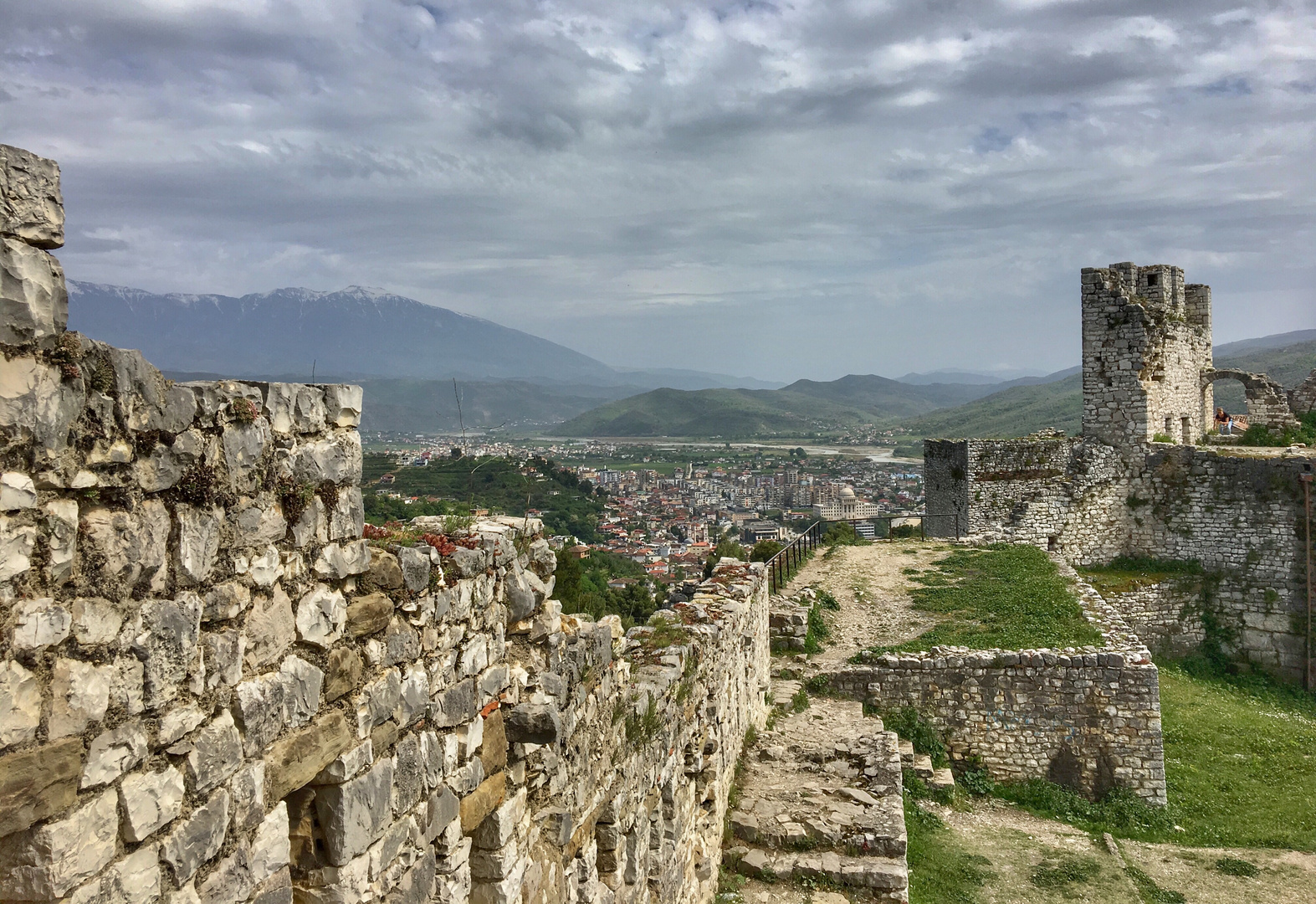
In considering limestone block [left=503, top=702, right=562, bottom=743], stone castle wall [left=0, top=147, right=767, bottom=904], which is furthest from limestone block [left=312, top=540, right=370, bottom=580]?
limestone block [left=503, top=702, right=562, bottom=743]

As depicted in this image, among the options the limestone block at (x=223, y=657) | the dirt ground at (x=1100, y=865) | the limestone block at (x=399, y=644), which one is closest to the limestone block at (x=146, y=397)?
the limestone block at (x=223, y=657)

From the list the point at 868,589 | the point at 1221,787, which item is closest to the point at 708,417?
the point at 868,589

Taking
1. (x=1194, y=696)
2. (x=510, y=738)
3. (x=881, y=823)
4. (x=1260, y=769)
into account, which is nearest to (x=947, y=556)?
(x=1194, y=696)

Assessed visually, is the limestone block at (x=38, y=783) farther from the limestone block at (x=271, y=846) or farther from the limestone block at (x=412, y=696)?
the limestone block at (x=412, y=696)

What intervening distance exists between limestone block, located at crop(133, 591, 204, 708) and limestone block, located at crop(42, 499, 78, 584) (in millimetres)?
242

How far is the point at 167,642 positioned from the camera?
2451 mm

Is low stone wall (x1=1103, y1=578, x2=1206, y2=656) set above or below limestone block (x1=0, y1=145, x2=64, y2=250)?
below

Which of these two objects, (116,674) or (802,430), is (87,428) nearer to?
(116,674)

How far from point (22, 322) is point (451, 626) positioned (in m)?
2.15

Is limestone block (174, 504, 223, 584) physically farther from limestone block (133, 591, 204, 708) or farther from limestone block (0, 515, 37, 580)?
limestone block (0, 515, 37, 580)

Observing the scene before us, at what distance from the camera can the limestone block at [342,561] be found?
10.3ft

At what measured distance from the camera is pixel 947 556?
61.3ft

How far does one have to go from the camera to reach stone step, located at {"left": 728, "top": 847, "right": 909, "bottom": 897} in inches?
324

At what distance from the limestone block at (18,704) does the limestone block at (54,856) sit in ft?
0.80
